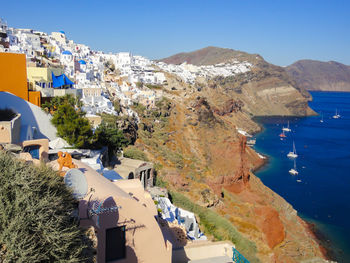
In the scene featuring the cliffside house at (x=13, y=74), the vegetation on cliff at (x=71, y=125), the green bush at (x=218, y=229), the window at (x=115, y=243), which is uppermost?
the cliffside house at (x=13, y=74)

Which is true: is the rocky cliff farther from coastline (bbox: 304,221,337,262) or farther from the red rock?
coastline (bbox: 304,221,337,262)

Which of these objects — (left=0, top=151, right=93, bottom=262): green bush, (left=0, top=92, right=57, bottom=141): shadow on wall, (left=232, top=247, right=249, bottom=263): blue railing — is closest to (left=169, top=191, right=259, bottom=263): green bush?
(left=232, top=247, right=249, bottom=263): blue railing

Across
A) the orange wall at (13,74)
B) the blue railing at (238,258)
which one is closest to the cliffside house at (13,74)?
the orange wall at (13,74)

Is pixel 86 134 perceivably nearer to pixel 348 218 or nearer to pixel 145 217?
pixel 145 217

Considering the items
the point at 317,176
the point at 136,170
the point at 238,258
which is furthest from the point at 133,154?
the point at 317,176

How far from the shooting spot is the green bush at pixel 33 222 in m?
3.74

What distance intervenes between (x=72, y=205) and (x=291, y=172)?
40228 millimetres

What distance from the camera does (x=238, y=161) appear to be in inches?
1056

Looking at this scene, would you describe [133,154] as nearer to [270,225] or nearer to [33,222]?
[270,225]

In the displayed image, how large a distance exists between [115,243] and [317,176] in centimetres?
4012

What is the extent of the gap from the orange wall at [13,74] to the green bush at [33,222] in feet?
33.4

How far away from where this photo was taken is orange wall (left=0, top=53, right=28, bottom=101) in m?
13.3

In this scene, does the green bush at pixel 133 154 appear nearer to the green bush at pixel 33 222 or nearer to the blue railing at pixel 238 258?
the blue railing at pixel 238 258

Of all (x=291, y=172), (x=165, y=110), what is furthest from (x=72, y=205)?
(x=291, y=172)
